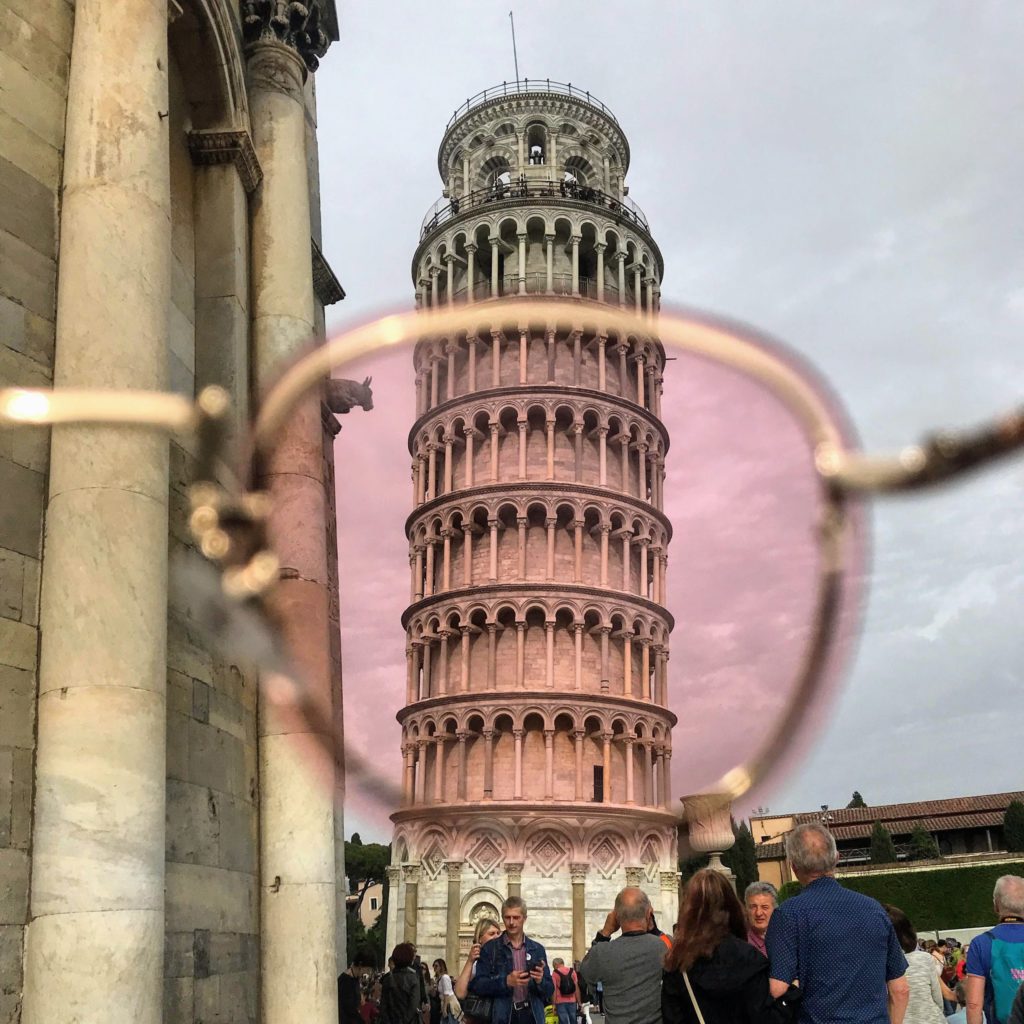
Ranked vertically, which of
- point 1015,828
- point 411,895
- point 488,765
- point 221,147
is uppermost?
point 221,147

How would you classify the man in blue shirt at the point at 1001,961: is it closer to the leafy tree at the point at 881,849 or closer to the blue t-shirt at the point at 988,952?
the blue t-shirt at the point at 988,952

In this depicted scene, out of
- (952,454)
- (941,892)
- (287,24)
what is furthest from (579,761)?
(952,454)

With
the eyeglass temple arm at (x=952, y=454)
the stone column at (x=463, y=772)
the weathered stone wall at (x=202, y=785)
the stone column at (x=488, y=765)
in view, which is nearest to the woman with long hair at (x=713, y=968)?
the eyeglass temple arm at (x=952, y=454)

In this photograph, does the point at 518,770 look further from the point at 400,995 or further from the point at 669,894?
the point at 400,995

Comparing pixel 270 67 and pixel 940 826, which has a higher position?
pixel 270 67

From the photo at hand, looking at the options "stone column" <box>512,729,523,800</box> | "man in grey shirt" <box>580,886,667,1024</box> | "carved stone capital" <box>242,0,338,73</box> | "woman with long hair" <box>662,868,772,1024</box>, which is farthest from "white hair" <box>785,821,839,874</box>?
"stone column" <box>512,729,523,800</box>

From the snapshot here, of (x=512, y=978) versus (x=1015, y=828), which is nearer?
(x=512, y=978)

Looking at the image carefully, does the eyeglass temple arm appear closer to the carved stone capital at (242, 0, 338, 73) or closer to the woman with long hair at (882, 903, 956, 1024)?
the woman with long hair at (882, 903, 956, 1024)

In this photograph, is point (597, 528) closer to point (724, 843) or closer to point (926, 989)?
point (926, 989)
